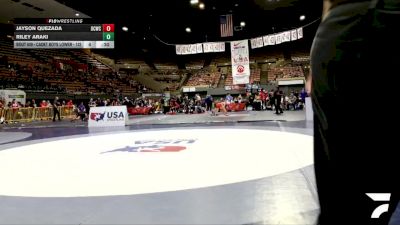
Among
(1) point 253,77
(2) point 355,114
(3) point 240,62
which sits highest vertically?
(1) point 253,77

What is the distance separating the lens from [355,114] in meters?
0.79

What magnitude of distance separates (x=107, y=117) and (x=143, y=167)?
9164 mm

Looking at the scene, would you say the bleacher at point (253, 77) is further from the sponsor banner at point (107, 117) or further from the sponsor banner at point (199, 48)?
the sponsor banner at point (107, 117)

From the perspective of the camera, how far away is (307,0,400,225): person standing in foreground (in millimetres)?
766

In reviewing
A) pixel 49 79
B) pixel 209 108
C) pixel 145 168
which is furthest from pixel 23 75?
pixel 145 168

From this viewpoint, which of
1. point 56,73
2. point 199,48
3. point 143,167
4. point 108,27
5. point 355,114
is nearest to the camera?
point 355,114

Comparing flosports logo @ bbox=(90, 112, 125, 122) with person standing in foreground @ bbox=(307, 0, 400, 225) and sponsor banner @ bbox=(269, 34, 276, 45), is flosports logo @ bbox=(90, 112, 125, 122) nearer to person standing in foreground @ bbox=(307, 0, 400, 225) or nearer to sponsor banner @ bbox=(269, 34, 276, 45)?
sponsor banner @ bbox=(269, 34, 276, 45)

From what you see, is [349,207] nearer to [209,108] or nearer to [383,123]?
[383,123]

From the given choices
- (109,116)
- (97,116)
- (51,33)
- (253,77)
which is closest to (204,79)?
(253,77)

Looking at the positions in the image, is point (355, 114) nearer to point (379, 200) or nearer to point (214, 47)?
point (379, 200)

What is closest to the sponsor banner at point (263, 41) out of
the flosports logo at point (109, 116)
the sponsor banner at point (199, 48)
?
the sponsor banner at point (199, 48)

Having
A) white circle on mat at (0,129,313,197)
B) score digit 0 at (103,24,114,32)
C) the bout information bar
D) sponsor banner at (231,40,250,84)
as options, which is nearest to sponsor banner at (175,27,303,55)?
sponsor banner at (231,40,250,84)

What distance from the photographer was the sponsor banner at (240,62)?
15.3 m

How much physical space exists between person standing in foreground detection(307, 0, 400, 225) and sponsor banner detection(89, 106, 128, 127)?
1171 cm
